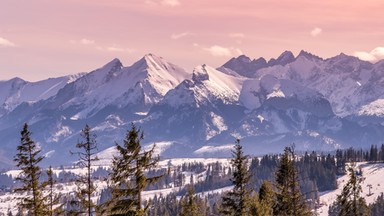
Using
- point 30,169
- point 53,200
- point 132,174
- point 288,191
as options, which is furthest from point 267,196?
point 132,174

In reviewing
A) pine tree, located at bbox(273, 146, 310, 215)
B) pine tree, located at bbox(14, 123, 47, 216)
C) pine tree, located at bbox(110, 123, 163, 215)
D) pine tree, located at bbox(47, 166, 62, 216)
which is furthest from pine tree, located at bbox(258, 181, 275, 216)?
pine tree, located at bbox(110, 123, 163, 215)

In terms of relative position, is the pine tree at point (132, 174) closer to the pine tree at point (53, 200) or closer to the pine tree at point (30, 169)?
the pine tree at point (30, 169)

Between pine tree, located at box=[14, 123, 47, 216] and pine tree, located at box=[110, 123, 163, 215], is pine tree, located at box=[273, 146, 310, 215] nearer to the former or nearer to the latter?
pine tree, located at box=[110, 123, 163, 215]

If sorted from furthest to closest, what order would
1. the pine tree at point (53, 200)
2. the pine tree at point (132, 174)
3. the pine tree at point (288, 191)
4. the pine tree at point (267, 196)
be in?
the pine tree at point (267, 196), the pine tree at point (288, 191), the pine tree at point (53, 200), the pine tree at point (132, 174)

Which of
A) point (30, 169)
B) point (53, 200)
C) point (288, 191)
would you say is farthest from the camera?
point (288, 191)

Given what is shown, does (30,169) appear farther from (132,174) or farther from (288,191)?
(288,191)

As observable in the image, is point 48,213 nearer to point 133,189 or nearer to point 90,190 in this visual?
point 90,190

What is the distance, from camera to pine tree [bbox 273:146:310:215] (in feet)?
232

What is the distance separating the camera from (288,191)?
71.7 meters

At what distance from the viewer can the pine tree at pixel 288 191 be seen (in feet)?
232

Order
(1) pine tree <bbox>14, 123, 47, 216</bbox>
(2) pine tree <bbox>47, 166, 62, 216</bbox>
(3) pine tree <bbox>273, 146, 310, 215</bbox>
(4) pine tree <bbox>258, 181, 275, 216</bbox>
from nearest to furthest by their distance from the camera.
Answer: (1) pine tree <bbox>14, 123, 47, 216</bbox> < (2) pine tree <bbox>47, 166, 62, 216</bbox> < (3) pine tree <bbox>273, 146, 310, 215</bbox> < (4) pine tree <bbox>258, 181, 275, 216</bbox>

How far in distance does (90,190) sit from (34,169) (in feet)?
18.9

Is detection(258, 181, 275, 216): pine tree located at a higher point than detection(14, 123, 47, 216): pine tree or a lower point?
lower

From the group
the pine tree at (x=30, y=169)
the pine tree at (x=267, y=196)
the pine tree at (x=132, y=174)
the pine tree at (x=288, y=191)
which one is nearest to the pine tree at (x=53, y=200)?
the pine tree at (x=30, y=169)
